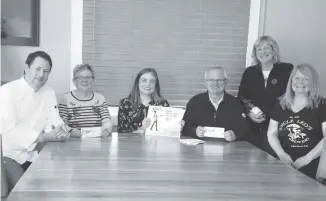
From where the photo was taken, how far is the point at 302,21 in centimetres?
368

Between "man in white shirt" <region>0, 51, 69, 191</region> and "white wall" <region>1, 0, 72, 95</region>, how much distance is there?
0.89 m

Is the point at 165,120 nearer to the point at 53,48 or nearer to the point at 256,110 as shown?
the point at 256,110

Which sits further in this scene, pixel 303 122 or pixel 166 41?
pixel 166 41

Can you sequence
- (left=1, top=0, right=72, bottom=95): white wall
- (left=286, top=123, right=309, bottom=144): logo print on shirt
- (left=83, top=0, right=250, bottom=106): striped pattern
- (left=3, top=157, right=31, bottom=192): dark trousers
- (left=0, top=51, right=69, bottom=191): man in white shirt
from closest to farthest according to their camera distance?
1. (left=3, top=157, right=31, bottom=192): dark trousers
2. (left=0, top=51, right=69, bottom=191): man in white shirt
3. (left=286, top=123, right=309, bottom=144): logo print on shirt
4. (left=1, top=0, right=72, bottom=95): white wall
5. (left=83, top=0, right=250, bottom=106): striped pattern

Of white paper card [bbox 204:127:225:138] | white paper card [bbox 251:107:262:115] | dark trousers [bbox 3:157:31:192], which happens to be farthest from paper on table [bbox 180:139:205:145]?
dark trousers [bbox 3:157:31:192]

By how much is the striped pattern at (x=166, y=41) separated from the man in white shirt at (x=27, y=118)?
1011 millimetres

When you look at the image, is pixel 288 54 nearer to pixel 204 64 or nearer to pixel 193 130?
pixel 204 64

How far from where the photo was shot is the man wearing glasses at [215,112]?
275cm

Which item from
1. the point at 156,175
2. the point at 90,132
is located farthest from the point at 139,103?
the point at 156,175

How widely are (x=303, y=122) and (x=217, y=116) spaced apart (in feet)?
1.88

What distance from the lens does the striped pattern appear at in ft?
11.5

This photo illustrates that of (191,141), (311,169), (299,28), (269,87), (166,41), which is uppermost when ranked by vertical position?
(299,28)

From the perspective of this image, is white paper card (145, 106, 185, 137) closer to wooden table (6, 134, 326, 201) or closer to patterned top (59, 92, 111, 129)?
wooden table (6, 134, 326, 201)

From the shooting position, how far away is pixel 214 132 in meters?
2.60
